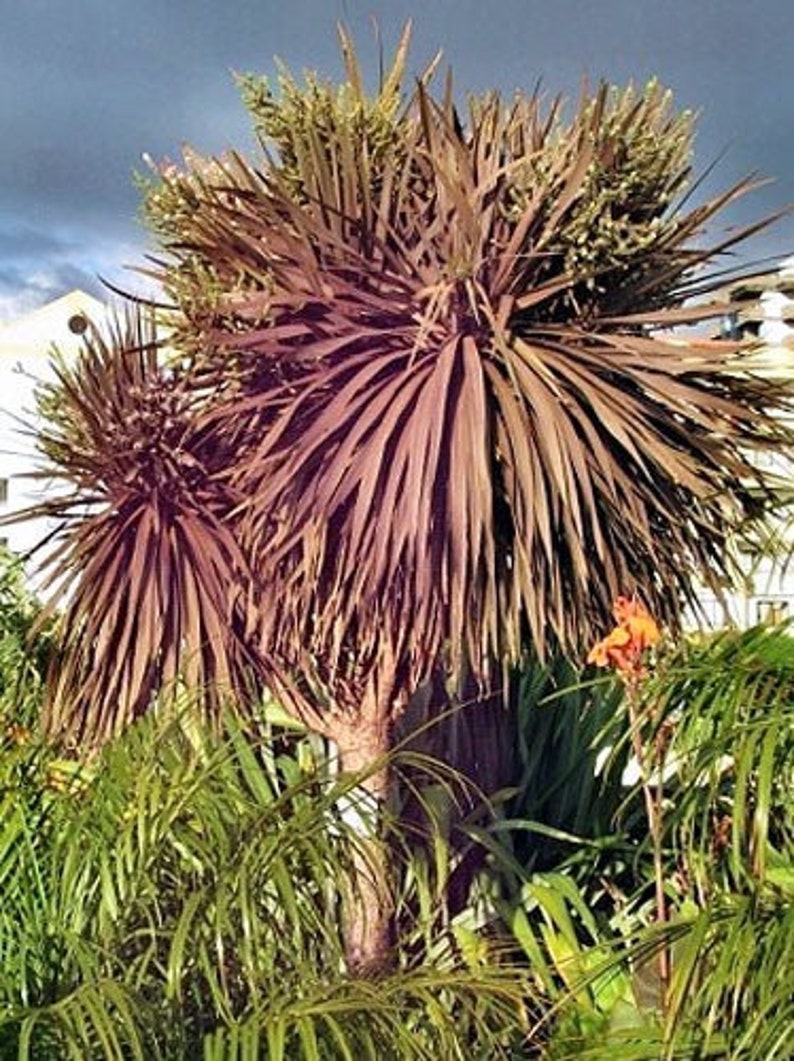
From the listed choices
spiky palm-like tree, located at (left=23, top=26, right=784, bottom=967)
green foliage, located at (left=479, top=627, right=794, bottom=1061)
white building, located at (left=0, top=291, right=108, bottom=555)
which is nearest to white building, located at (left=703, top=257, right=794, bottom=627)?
spiky palm-like tree, located at (left=23, top=26, right=784, bottom=967)

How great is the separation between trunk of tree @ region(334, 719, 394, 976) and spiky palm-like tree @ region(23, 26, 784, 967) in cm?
54

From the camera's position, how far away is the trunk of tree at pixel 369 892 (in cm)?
224

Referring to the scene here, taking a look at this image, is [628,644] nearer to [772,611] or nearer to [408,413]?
[772,611]

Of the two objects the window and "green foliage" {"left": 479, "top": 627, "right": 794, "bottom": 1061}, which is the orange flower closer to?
"green foliage" {"left": 479, "top": 627, "right": 794, "bottom": 1061}

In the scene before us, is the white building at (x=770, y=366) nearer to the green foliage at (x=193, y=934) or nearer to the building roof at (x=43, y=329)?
the green foliage at (x=193, y=934)

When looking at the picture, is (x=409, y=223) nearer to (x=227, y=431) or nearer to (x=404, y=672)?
(x=227, y=431)

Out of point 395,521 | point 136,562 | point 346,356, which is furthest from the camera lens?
point 136,562

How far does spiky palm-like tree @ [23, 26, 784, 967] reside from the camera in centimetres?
326

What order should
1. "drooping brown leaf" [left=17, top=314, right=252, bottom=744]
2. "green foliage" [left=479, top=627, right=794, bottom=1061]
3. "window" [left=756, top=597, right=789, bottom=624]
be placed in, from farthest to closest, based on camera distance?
"drooping brown leaf" [left=17, top=314, right=252, bottom=744], "window" [left=756, top=597, right=789, bottom=624], "green foliage" [left=479, top=627, right=794, bottom=1061]

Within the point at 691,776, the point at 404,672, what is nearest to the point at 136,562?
the point at 404,672

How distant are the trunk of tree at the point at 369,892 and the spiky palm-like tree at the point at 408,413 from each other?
54 centimetres

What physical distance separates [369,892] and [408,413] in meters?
1.15

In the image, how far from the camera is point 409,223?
3656 mm

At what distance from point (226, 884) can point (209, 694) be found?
1.35m
